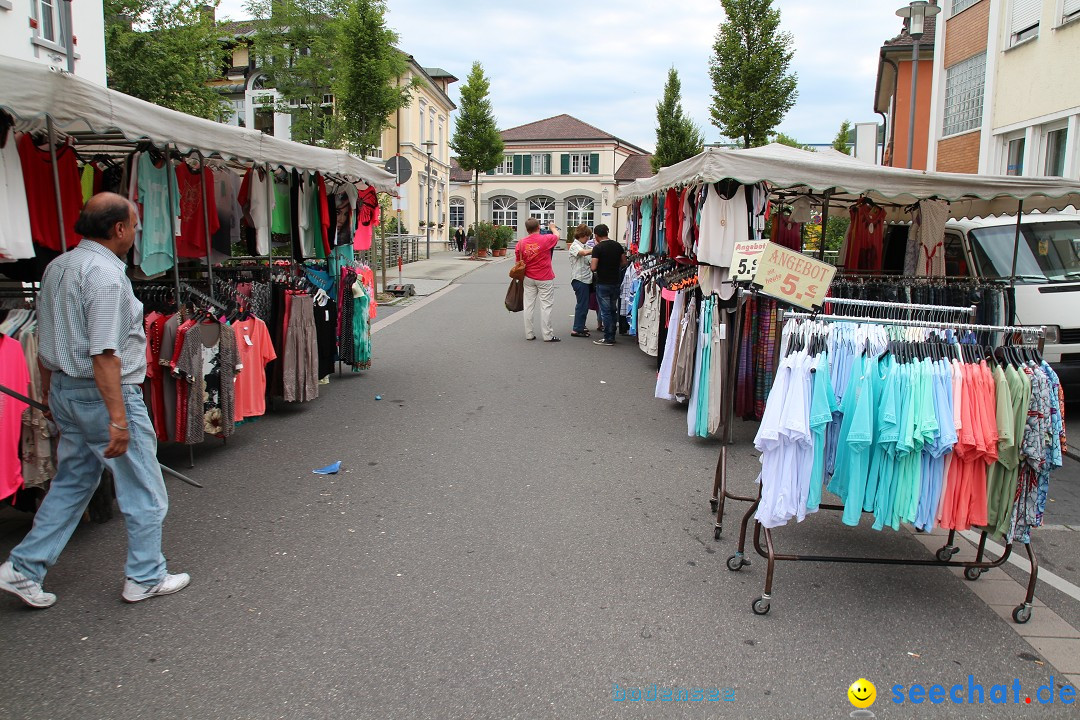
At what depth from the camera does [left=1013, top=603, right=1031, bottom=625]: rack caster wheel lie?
3.68 meters

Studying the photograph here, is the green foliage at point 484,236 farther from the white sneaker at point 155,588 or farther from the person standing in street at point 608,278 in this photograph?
the white sneaker at point 155,588

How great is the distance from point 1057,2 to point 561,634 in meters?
15.2

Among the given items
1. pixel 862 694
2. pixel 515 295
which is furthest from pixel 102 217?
pixel 515 295

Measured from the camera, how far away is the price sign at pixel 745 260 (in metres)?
4.54

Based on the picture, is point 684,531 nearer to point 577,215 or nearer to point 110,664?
point 110,664

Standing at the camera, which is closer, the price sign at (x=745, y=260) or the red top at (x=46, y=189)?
the price sign at (x=745, y=260)

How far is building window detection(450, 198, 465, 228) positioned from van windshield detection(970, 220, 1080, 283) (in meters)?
58.6

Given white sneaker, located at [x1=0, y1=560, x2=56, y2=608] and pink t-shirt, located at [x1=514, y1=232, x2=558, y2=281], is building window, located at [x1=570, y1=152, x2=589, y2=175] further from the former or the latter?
white sneaker, located at [x1=0, y1=560, x2=56, y2=608]

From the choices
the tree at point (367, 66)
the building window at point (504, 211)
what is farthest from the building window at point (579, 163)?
the tree at point (367, 66)

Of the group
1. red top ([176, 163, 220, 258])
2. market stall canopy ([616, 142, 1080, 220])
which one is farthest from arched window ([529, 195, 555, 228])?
market stall canopy ([616, 142, 1080, 220])

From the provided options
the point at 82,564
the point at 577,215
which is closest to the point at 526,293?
the point at 82,564

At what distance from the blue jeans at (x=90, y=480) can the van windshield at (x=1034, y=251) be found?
793cm

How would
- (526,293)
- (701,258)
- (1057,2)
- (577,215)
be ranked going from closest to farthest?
1. (701,258)
2. (526,293)
3. (1057,2)
4. (577,215)

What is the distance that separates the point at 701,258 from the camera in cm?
668
